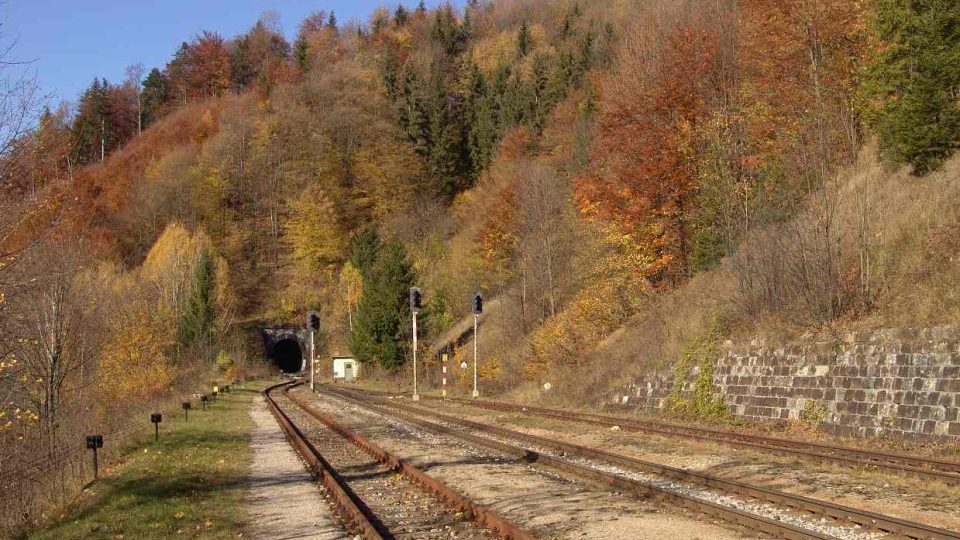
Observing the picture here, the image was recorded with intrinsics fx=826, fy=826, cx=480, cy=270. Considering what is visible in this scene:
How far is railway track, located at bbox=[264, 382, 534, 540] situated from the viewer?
9188mm

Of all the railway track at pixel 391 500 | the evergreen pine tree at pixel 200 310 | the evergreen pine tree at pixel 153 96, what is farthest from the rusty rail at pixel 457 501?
the evergreen pine tree at pixel 153 96

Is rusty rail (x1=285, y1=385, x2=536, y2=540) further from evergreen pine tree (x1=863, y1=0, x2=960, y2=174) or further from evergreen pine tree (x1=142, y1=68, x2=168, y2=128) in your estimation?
evergreen pine tree (x1=142, y1=68, x2=168, y2=128)

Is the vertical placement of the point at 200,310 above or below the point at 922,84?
below

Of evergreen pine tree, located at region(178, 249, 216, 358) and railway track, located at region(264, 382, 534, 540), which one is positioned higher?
evergreen pine tree, located at region(178, 249, 216, 358)

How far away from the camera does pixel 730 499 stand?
1020cm

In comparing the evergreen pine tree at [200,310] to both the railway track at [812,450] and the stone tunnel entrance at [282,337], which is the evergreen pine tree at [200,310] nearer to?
the stone tunnel entrance at [282,337]

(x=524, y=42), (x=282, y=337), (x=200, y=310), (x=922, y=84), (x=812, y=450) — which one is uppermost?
(x=524, y=42)

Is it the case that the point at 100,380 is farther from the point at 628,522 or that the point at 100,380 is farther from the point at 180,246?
the point at 180,246

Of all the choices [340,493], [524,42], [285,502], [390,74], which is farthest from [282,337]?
[340,493]

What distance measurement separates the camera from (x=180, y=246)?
71.9m

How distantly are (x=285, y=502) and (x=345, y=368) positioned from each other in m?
56.4

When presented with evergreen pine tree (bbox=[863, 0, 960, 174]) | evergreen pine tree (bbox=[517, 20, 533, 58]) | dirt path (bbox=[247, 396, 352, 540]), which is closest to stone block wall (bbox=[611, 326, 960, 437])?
evergreen pine tree (bbox=[863, 0, 960, 174])

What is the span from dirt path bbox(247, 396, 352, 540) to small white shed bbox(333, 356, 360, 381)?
4698cm

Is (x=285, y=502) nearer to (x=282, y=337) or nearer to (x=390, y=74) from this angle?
(x=282, y=337)
